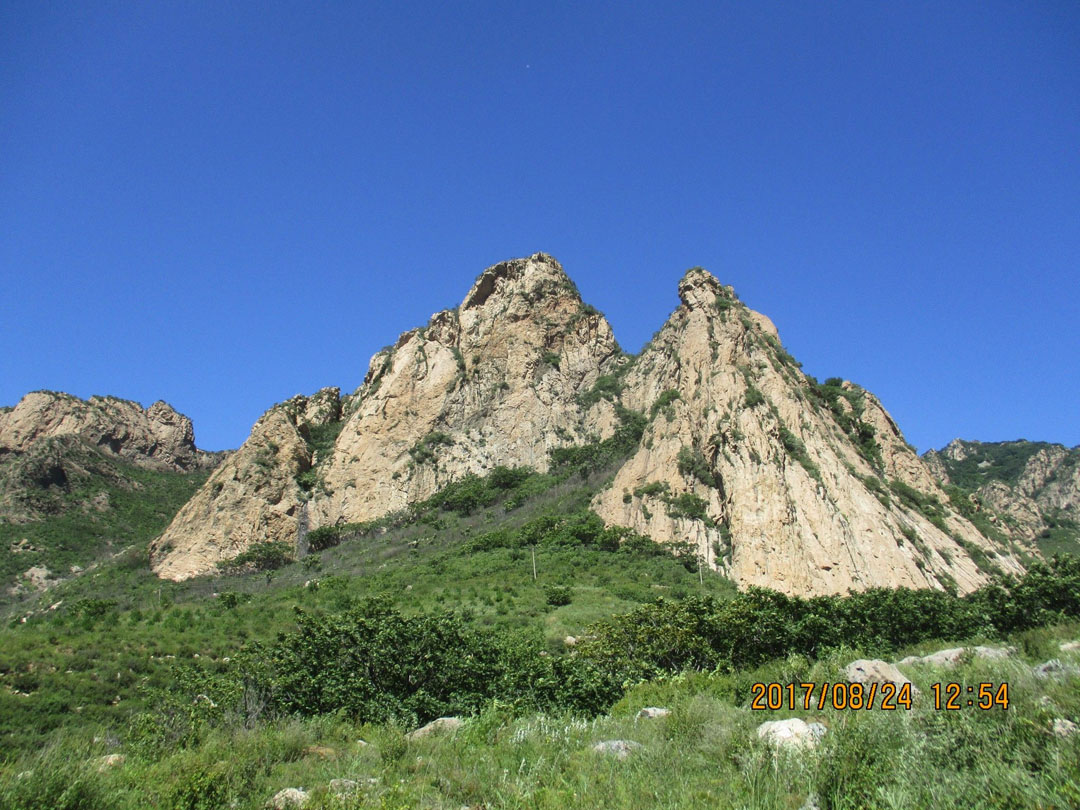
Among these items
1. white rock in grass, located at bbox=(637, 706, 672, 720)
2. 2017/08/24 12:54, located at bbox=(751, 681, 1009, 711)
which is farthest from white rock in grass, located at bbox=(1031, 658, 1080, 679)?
white rock in grass, located at bbox=(637, 706, 672, 720)

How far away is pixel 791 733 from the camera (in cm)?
743

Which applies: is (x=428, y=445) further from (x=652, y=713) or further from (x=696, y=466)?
(x=652, y=713)

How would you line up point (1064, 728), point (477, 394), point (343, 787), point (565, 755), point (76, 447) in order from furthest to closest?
point (76, 447), point (477, 394), point (565, 755), point (343, 787), point (1064, 728)

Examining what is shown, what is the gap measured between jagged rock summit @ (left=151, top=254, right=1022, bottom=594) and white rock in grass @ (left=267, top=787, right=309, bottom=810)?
2894 centimetres

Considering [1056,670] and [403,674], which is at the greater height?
[1056,670]

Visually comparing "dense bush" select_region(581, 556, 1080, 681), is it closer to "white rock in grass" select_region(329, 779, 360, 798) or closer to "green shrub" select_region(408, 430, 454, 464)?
"white rock in grass" select_region(329, 779, 360, 798)

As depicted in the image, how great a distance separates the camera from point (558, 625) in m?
24.9

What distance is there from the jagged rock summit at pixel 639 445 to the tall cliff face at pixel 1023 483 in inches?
827

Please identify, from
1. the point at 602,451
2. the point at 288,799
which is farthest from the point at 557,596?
the point at 602,451

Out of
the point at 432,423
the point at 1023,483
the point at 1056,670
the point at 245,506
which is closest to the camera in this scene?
the point at 1056,670

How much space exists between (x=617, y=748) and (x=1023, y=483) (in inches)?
5065

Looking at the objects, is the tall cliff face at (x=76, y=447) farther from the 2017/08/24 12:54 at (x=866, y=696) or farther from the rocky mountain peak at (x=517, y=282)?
the 2017/08/24 12:54 at (x=866, y=696)

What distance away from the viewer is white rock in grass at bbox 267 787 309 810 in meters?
6.20

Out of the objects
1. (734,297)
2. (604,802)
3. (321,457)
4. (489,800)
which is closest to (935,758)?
(604,802)
